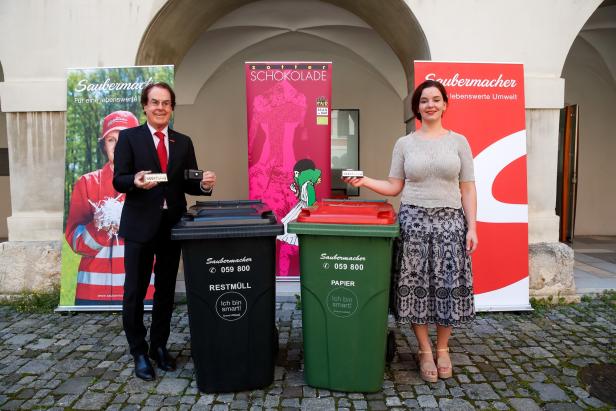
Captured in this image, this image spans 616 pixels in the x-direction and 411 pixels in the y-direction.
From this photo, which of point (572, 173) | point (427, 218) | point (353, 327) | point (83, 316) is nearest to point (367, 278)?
point (353, 327)

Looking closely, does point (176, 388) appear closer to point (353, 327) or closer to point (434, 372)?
point (353, 327)

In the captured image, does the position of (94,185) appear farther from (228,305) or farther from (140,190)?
(228,305)

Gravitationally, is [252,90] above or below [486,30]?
below

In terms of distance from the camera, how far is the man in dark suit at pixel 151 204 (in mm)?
2707

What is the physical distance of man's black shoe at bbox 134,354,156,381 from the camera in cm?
282

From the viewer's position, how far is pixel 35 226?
4.38 meters

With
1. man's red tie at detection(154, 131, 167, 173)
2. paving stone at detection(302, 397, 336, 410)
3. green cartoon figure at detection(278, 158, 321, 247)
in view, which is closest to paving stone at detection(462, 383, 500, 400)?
paving stone at detection(302, 397, 336, 410)

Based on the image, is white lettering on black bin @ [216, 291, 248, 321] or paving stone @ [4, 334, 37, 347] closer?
white lettering on black bin @ [216, 291, 248, 321]

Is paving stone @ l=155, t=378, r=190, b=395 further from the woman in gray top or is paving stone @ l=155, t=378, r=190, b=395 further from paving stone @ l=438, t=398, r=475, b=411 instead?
paving stone @ l=438, t=398, r=475, b=411

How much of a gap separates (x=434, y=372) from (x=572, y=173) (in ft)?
19.3

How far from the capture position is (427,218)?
106 inches

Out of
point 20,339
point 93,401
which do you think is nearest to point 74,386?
point 93,401

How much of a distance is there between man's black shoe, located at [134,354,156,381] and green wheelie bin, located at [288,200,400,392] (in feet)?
3.46

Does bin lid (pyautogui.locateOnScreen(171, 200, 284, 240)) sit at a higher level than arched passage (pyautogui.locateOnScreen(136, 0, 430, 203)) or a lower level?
lower
